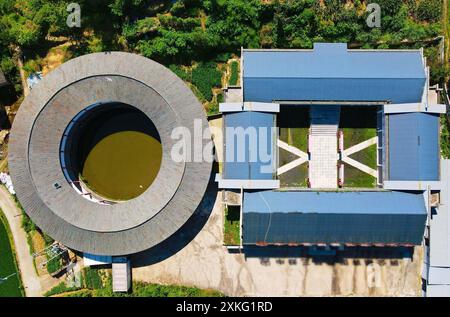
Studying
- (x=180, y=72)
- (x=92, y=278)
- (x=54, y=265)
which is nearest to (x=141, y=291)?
(x=92, y=278)

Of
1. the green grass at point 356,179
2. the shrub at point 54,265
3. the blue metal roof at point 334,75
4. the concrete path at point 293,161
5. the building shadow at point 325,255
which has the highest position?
the blue metal roof at point 334,75

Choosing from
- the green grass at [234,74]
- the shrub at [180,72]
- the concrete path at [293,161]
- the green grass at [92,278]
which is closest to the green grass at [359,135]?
the concrete path at [293,161]

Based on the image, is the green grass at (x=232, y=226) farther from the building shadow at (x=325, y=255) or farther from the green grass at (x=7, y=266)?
the green grass at (x=7, y=266)

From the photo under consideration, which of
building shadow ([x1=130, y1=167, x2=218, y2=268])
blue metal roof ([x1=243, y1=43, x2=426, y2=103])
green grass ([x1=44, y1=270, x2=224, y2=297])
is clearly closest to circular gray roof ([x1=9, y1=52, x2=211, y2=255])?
building shadow ([x1=130, y1=167, x2=218, y2=268])

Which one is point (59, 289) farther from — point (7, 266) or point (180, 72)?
point (180, 72)

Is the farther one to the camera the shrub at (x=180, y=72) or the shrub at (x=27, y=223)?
the shrub at (x=27, y=223)

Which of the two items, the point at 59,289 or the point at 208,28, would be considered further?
the point at 59,289
